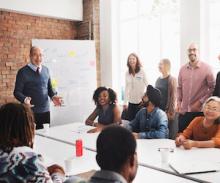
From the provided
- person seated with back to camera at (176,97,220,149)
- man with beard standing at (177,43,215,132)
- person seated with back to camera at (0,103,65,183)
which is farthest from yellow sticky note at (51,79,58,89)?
person seated with back to camera at (0,103,65,183)

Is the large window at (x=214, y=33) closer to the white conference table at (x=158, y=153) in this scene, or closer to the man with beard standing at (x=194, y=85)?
the man with beard standing at (x=194, y=85)

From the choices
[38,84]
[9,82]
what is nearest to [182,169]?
[38,84]

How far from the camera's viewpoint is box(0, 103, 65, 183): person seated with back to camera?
4.42ft

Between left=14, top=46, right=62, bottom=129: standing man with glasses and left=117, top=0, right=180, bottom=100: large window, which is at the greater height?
left=117, top=0, right=180, bottom=100: large window

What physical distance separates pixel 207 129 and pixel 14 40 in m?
3.92

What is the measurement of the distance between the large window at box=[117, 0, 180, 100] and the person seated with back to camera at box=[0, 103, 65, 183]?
3918 millimetres

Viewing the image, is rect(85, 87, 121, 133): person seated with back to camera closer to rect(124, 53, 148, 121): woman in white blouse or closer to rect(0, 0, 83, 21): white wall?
rect(124, 53, 148, 121): woman in white blouse

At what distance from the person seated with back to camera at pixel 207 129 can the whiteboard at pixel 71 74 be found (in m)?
2.94

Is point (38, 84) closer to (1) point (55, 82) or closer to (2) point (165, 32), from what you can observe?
(1) point (55, 82)

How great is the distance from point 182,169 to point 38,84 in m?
2.50

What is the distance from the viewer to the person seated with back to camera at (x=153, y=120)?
2955mm

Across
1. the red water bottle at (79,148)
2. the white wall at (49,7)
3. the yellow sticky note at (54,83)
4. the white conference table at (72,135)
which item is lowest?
the white conference table at (72,135)

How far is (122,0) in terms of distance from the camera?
237 inches

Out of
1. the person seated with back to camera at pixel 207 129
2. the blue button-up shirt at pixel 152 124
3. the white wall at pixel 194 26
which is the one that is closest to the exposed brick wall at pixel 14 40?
the white wall at pixel 194 26
